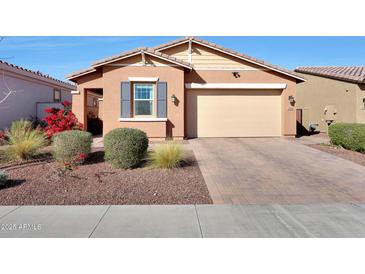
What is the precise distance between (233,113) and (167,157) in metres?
8.73

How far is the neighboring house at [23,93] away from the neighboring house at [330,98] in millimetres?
16463

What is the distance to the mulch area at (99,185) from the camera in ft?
21.1

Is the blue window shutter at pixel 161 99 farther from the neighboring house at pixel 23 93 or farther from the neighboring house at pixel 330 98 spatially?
the neighboring house at pixel 330 98

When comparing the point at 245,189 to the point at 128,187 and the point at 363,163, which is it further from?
the point at 363,163

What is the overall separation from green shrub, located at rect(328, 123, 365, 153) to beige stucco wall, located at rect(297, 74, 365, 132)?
528 cm

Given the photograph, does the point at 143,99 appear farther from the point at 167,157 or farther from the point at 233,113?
the point at 167,157

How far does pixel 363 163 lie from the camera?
10.0 m

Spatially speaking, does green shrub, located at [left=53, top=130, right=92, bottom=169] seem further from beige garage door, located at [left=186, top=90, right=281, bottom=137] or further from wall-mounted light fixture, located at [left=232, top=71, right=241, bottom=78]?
wall-mounted light fixture, located at [left=232, top=71, right=241, bottom=78]

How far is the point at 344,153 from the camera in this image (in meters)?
11.8

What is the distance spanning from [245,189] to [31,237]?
14.6 feet

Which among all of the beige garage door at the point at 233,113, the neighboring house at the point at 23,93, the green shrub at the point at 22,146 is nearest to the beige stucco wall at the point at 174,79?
the beige garage door at the point at 233,113
